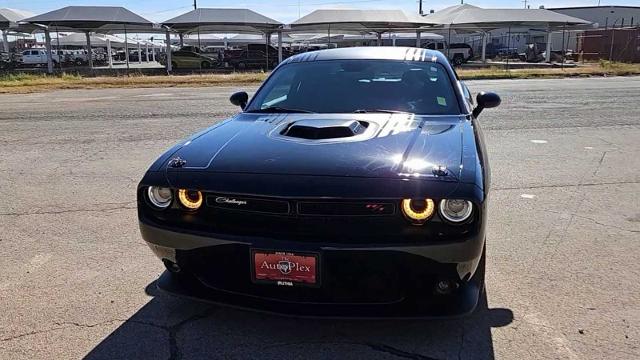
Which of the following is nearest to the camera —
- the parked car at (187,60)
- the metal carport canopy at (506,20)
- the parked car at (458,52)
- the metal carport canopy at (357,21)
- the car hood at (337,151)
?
the car hood at (337,151)

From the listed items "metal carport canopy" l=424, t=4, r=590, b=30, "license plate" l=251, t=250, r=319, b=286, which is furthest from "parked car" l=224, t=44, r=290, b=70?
"license plate" l=251, t=250, r=319, b=286

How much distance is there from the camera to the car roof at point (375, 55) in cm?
460

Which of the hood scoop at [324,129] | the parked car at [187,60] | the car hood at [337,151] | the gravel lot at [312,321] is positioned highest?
the hood scoop at [324,129]

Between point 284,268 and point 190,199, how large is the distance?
0.63m

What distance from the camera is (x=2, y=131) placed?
9914 millimetres

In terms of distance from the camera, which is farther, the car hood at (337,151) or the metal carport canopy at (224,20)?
the metal carport canopy at (224,20)

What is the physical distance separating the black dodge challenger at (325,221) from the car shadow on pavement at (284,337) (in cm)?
24

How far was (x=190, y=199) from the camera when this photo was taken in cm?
285

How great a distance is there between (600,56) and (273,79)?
1664 inches

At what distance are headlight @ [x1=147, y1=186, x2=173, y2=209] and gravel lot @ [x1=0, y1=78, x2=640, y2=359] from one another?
69cm

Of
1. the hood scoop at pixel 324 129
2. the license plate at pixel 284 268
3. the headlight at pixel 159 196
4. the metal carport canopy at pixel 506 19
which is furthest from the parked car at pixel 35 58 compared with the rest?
the license plate at pixel 284 268

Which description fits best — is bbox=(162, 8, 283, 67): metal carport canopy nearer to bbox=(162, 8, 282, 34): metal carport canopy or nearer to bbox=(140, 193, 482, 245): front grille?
bbox=(162, 8, 282, 34): metal carport canopy

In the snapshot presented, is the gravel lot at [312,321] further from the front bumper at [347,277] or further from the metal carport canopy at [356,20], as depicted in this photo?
the metal carport canopy at [356,20]

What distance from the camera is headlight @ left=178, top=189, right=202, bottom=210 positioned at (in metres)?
A: 2.83
